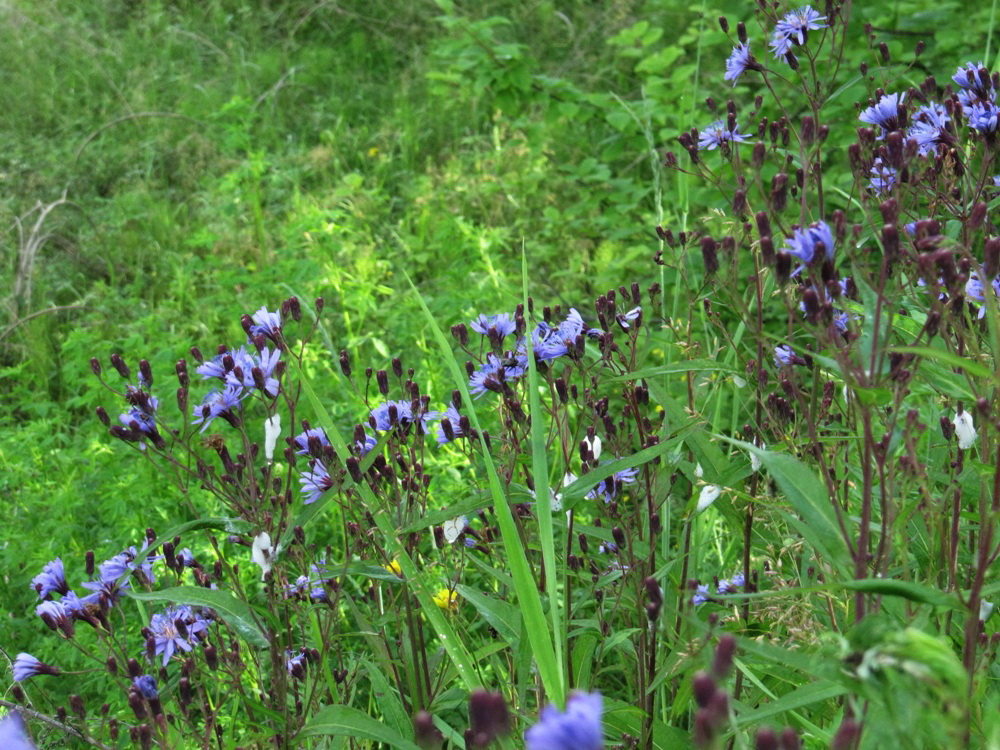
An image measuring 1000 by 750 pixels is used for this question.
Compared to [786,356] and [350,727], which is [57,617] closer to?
[350,727]

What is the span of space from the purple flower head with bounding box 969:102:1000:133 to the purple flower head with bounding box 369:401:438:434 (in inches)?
42.0

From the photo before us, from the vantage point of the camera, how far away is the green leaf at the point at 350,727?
1.51 m

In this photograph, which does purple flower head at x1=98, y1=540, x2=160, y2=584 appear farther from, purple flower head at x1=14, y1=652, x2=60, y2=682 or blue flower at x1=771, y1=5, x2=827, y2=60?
blue flower at x1=771, y1=5, x2=827, y2=60

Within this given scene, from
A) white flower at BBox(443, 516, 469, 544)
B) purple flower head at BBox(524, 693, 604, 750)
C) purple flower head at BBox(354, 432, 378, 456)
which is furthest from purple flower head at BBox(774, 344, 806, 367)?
purple flower head at BBox(524, 693, 604, 750)

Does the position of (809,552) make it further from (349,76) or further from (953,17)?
(349,76)

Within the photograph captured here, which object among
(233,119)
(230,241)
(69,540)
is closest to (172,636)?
(69,540)

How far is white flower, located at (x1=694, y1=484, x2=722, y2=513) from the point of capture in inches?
64.6

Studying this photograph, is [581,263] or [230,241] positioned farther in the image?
[230,241]

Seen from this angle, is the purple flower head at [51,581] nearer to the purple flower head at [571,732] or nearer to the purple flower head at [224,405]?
the purple flower head at [224,405]

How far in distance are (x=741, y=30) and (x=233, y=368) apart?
53.1 inches

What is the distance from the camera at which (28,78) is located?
643 cm

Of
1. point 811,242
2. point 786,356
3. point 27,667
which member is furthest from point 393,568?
point 811,242

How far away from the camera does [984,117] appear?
171 cm

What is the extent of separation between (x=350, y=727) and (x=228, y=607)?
13.0 inches
